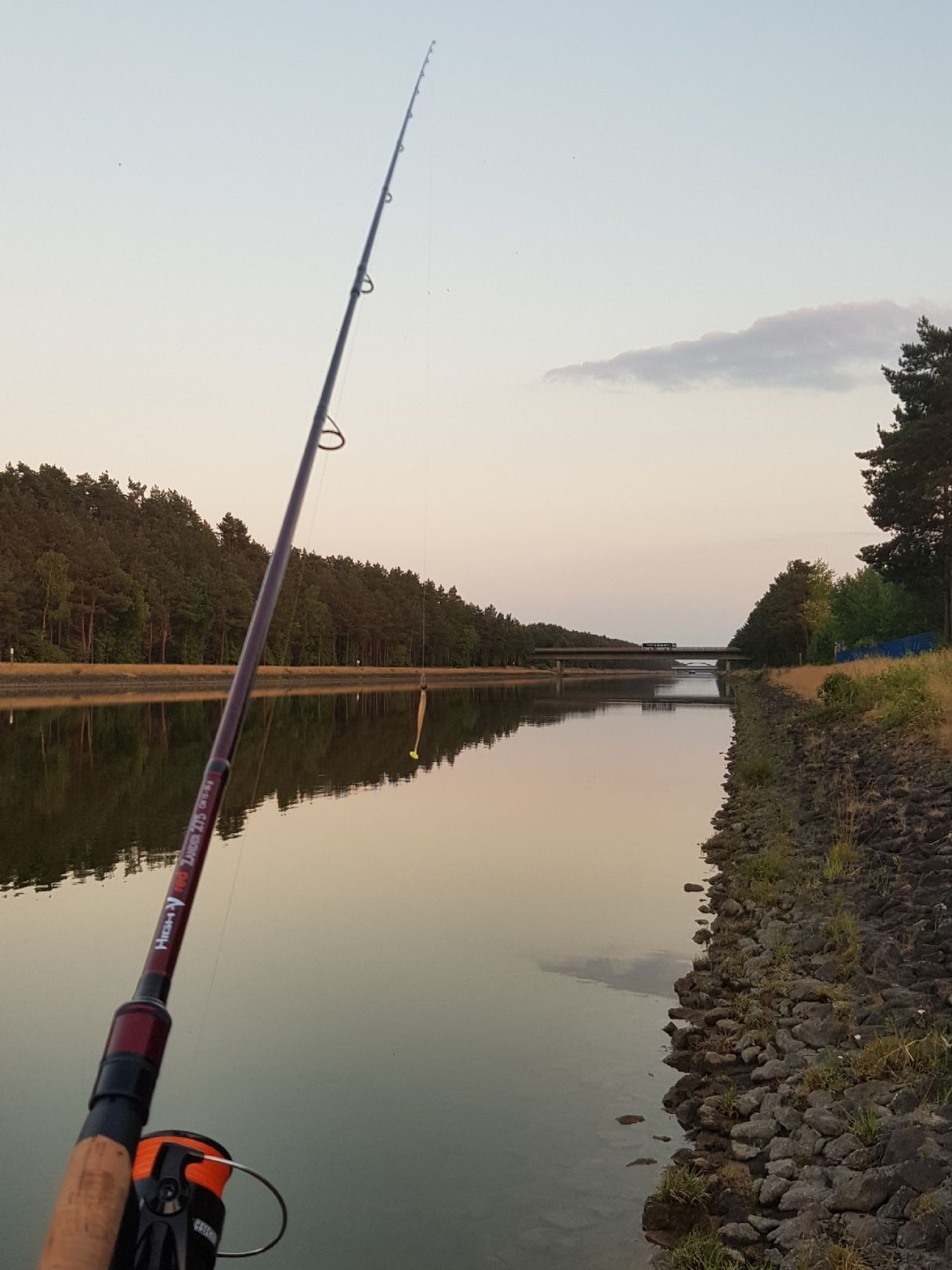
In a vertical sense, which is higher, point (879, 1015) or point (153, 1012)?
point (153, 1012)

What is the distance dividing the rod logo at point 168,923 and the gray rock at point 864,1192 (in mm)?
5503

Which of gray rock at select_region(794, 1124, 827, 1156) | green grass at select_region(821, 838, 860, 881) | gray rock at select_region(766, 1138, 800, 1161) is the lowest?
gray rock at select_region(766, 1138, 800, 1161)

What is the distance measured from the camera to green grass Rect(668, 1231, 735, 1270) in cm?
696

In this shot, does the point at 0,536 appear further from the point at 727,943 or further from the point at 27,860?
the point at 727,943

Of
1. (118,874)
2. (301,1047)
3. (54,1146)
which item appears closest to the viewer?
(54,1146)

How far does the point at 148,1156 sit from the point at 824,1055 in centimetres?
754

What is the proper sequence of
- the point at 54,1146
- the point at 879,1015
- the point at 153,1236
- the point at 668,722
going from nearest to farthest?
the point at 153,1236, the point at 54,1146, the point at 879,1015, the point at 668,722

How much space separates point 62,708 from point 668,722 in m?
41.8

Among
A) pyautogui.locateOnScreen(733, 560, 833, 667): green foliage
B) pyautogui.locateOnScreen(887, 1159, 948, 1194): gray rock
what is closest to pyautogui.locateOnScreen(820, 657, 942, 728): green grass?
pyautogui.locateOnScreen(887, 1159, 948, 1194): gray rock

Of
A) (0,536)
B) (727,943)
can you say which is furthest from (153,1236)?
(0,536)

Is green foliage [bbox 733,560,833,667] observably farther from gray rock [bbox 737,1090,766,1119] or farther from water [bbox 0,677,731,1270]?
gray rock [bbox 737,1090,766,1119]

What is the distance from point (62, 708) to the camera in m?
66.7

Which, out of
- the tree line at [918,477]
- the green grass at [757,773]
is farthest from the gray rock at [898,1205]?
the tree line at [918,477]

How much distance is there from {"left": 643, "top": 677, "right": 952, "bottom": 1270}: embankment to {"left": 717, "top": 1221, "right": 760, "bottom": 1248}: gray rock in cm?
1
